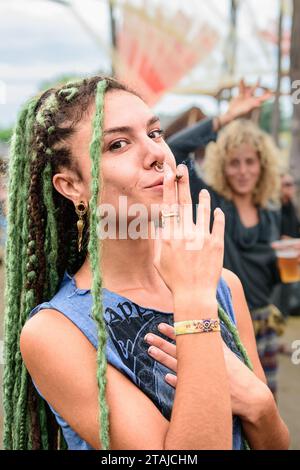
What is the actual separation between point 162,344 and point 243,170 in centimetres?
267

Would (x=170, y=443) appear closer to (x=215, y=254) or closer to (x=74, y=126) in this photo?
(x=215, y=254)

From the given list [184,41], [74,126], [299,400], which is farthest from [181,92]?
[74,126]

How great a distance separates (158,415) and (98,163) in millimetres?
584

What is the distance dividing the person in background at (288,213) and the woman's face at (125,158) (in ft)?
13.1

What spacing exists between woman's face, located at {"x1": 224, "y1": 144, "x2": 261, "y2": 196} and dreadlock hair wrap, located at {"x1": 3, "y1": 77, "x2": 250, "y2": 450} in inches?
93.5

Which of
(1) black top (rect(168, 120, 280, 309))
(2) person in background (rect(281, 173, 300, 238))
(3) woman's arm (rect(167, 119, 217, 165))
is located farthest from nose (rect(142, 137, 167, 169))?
(2) person in background (rect(281, 173, 300, 238))

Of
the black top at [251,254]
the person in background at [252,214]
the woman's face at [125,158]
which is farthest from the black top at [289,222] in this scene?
the woman's face at [125,158]

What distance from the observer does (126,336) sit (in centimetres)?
134

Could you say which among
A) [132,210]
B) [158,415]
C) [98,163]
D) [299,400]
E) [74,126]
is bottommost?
[299,400]

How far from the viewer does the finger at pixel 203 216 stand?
1.23 meters

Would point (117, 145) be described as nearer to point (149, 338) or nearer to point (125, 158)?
point (125, 158)

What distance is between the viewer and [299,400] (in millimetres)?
4527

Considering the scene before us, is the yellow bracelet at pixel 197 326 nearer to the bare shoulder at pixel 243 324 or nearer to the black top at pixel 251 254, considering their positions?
the bare shoulder at pixel 243 324

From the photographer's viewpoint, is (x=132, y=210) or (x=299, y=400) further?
(x=299, y=400)
